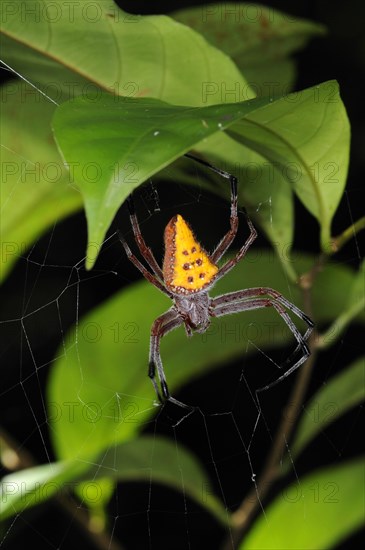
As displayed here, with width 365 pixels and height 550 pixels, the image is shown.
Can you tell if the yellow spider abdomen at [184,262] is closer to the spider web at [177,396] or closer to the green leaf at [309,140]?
the green leaf at [309,140]

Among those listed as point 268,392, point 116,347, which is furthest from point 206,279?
point 268,392

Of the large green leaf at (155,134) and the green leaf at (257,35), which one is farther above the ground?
the large green leaf at (155,134)

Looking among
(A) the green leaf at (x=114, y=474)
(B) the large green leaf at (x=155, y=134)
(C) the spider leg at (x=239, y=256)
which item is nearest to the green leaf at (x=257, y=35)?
(C) the spider leg at (x=239, y=256)

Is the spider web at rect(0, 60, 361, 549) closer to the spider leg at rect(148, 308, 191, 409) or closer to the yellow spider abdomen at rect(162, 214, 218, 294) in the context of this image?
Answer: the spider leg at rect(148, 308, 191, 409)

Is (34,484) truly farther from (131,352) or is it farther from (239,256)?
(239,256)

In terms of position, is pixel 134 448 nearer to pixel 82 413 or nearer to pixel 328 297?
pixel 82 413

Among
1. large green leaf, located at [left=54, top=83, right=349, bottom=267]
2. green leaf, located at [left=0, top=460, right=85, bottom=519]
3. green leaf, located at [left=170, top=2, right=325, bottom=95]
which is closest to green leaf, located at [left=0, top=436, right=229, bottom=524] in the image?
green leaf, located at [left=0, top=460, right=85, bottom=519]
